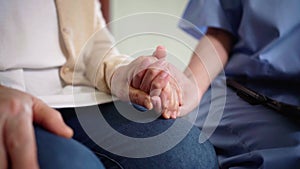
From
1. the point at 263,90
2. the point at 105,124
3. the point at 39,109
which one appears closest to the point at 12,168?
the point at 39,109

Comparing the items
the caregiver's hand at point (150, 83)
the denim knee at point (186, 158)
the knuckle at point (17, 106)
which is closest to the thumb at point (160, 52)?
the caregiver's hand at point (150, 83)

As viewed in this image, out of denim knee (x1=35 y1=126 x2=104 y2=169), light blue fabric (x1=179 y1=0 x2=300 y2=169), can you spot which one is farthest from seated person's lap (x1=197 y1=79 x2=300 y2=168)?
denim knee (x1=35 y1=126 x2=104 y2=169)

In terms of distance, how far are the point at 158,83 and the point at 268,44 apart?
0.84 feet

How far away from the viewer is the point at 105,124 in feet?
1.92

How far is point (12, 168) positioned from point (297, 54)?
1.62 ft

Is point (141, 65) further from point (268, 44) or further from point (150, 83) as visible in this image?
point (268, 44)

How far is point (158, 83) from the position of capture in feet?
1.79

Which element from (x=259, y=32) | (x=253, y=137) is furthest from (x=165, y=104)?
(x=259, y=32)

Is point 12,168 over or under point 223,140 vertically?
over

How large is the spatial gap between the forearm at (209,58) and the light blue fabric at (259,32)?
0.02 m

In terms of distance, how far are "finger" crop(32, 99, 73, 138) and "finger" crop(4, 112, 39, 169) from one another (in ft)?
0.07

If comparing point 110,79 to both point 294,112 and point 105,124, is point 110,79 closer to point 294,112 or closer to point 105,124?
point 105,124

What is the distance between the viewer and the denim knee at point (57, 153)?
14.9 inches

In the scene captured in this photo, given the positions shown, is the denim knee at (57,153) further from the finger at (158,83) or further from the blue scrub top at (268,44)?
the blue scrub top at (268,44)
